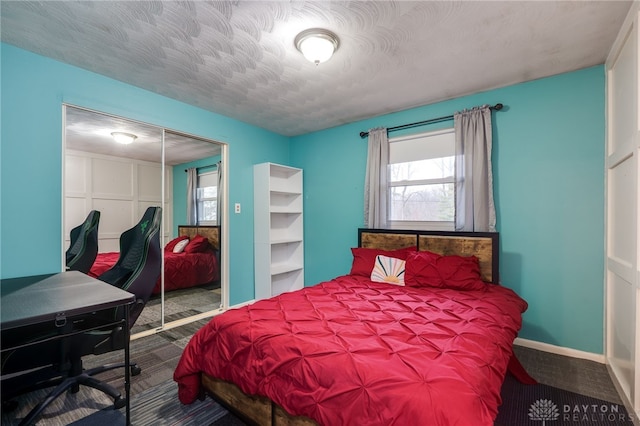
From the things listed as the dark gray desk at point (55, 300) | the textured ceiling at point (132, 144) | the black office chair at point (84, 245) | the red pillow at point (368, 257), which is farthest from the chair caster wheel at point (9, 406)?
the red pillow at point (368, 257)

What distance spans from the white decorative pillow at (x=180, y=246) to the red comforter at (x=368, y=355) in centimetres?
169

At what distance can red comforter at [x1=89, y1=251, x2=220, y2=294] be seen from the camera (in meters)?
3.22

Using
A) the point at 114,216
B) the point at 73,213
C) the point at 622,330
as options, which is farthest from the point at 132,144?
the point at 622,330

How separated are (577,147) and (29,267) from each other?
176 inches

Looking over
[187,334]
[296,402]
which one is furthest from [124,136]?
[296,402]

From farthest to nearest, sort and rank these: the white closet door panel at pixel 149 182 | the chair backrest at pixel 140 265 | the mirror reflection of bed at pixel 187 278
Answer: the mirror reflection of bed at pixel 187 278 < the white closet door panel at pixel 149 182 < the chair backrest at pixel 140 265

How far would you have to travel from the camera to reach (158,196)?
3020mm

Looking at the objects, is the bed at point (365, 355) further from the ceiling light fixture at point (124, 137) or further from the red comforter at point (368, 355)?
the ceiling light fixture at point (124, 137)

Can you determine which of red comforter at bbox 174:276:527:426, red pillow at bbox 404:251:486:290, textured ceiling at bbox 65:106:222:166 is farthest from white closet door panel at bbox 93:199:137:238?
red pillow at bbox 404:251:486:290

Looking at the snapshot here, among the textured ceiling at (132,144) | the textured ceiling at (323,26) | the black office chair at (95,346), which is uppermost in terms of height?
the textured ceiling at (323,26)

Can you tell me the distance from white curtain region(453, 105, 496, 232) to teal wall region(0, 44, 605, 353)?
→ 0.13 m

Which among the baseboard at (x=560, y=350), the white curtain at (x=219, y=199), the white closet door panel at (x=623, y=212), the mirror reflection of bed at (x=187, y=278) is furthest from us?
the white curtain at (x=219, y=199)

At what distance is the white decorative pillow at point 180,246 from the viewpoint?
3261 millimetres

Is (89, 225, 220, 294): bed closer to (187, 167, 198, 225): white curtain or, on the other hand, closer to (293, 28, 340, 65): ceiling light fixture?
(187, 167, 198, 225): white curtain
